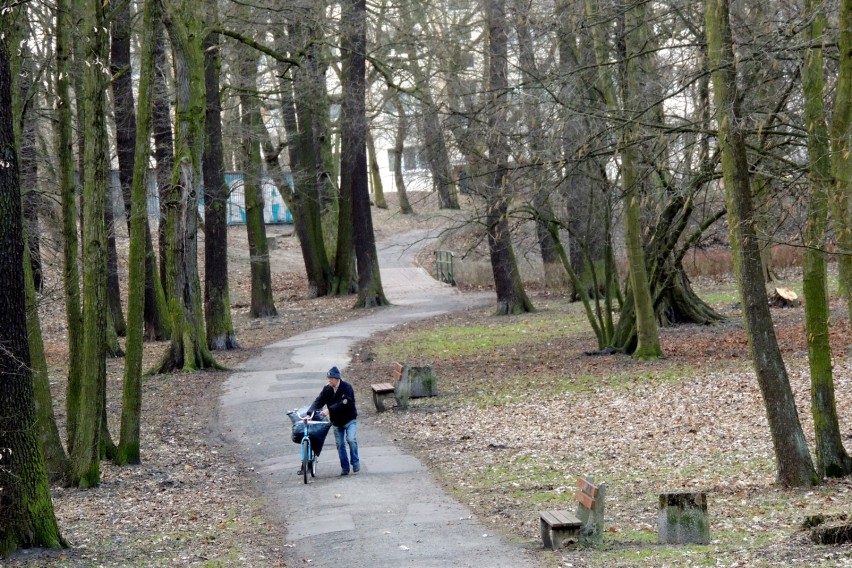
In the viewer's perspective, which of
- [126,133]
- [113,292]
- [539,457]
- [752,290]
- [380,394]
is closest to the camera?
[752,290]

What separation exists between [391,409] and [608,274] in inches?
292

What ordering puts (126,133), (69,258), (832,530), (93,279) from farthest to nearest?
(126,133), (69,258), (93,279), (832,530)

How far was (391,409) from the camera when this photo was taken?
61.7ft

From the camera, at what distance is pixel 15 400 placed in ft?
30.8

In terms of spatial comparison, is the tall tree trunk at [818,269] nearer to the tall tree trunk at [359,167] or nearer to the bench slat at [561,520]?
the bench slat at [561,520]

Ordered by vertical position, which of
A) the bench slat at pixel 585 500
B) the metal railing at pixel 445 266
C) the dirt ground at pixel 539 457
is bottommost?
the dirt ground at pixel 539 457

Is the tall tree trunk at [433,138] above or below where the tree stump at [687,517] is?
above

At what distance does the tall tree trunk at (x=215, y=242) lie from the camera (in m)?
27.4

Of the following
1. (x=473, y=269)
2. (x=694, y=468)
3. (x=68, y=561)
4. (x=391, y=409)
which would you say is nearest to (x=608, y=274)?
(x=391, y=409)

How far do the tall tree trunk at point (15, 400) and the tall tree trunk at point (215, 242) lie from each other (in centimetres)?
1778

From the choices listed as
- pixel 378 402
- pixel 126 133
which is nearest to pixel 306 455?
pixel 378 402

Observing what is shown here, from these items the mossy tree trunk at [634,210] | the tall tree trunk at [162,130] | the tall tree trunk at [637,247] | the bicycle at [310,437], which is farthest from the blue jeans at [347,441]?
the tall tree trunk at [162,130]

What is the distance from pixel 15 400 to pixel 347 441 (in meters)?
5.01

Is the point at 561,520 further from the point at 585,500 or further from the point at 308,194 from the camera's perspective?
the point at 308,194
